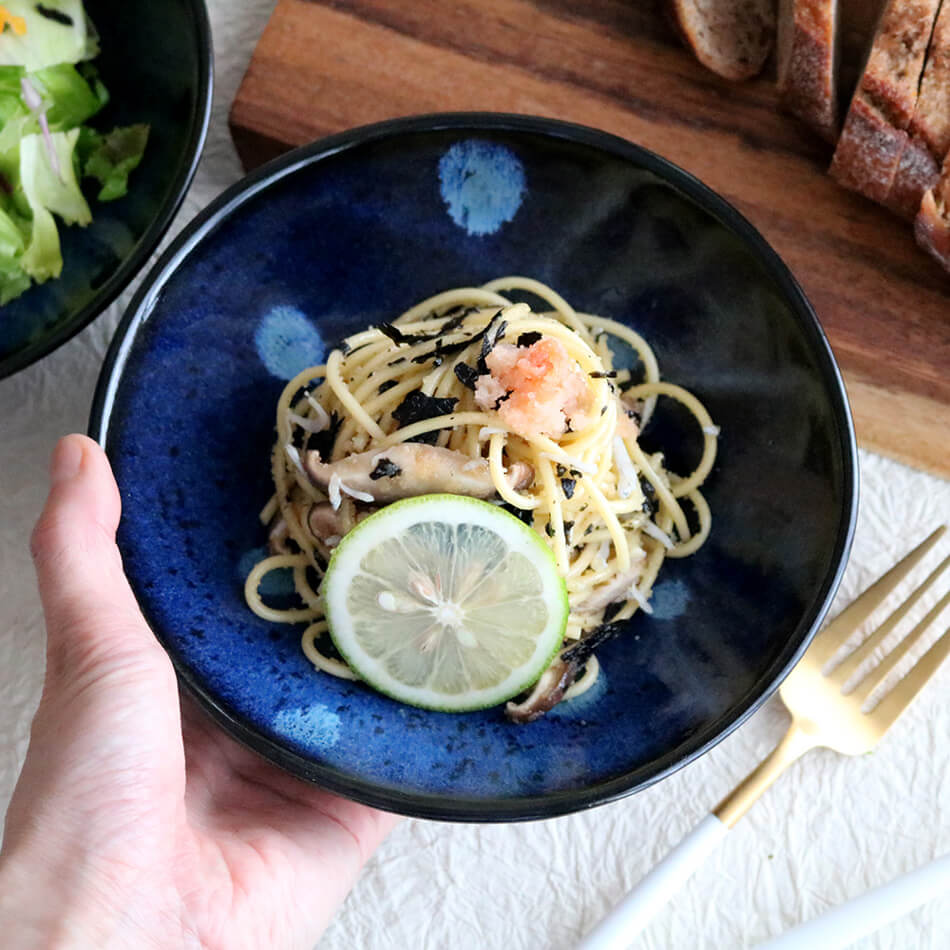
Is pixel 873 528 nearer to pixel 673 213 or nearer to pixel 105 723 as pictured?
pixel 673 213

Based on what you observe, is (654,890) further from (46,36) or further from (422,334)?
(46,36)

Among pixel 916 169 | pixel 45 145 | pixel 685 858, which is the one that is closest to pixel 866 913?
pixel 685 858

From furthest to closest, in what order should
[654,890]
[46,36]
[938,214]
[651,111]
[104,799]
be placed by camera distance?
1. [651,111]
2. [46,36]
3. [938,214]
4. [654,890]
5. [104,799]

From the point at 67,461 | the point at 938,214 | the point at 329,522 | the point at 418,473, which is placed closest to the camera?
the point at 67,461

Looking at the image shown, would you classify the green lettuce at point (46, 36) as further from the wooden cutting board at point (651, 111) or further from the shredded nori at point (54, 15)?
the wooden cutting board at point (651, 111)

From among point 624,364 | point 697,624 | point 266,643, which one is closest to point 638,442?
point 624,364

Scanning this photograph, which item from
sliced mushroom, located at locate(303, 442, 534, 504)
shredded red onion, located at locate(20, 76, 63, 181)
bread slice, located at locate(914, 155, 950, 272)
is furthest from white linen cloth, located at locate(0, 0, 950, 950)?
sliced mushroom, located at locate(303, 442, 534, 504)

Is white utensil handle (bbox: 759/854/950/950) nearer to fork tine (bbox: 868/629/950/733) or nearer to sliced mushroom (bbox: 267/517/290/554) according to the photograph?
fork tine (bbox: 868/629/950/733)

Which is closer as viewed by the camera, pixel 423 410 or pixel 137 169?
pixel 423 410
